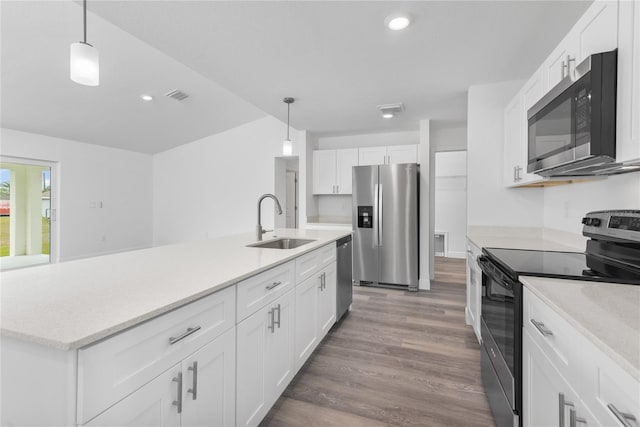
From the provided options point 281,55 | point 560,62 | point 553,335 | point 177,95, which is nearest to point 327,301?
point 553,335

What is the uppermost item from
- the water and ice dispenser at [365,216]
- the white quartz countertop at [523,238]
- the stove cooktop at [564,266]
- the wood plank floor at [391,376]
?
the water and ice dispenser at [365,216]

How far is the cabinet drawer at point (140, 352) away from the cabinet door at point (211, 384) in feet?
0.17

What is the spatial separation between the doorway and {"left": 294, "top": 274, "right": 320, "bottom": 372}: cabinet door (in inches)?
220

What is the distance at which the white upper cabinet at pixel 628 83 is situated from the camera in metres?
1.10

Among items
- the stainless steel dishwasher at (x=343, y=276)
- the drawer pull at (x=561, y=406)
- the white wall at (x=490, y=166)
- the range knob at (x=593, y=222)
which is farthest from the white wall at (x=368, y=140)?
the drawer pull at (x=561, y=406)

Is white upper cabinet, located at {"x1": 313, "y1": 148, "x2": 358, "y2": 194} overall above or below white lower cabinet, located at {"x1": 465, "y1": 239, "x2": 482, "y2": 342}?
above

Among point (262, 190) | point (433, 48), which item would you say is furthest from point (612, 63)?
point (262, 190)

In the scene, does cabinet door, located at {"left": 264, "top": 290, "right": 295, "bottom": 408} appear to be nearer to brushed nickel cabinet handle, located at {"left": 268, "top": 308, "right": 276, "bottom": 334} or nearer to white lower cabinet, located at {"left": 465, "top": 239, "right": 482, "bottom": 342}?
brushed nickel cabinet handle, located at {"left": 268, "top": 308, "right": 276, "bottom": 334}

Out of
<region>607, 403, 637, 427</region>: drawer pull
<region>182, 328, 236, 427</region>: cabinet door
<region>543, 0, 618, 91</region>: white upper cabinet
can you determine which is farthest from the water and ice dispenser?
<region>607, 403, 637, 427</region>: drawer pull

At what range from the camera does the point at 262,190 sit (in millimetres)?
5816

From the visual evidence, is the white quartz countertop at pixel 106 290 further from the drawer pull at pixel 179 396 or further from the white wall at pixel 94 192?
the white wall at pixel 94 192

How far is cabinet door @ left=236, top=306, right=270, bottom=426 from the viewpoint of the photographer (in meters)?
1.33

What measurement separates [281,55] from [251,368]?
92.9 inches

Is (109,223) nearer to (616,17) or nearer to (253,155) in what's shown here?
(253,155)
